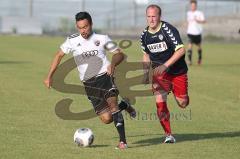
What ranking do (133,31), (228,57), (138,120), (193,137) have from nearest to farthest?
(193,137) → (138,120) → (228,57) → (133,31)

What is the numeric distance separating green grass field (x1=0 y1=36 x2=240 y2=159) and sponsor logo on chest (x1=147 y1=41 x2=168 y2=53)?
150 cm

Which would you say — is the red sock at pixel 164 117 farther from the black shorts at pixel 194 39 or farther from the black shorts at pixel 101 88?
the black shorts at pixel 194 39

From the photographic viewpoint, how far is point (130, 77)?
68.1 ft

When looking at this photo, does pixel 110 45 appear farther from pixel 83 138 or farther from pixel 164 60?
pixel 83 138

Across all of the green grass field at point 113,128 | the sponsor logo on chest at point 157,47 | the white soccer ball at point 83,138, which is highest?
the sponsor logo on chest at point 157,47

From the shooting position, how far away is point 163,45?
10984 millimetres

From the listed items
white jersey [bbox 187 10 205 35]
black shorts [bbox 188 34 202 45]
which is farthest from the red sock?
black shorts [bbox 188 34 202 45]

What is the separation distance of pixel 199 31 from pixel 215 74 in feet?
14.5

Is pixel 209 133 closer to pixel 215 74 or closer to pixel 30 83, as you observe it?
pixel 30 83

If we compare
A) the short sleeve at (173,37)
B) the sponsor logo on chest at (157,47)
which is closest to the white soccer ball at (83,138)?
the sponsor logo on chest at (157,47)

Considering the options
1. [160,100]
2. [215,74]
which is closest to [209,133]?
[160,100]

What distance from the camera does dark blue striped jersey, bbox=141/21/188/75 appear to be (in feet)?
35.6

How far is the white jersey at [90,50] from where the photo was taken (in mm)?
10531

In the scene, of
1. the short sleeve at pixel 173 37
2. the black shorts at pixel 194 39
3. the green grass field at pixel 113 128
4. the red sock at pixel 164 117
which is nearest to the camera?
the green grass field at pixel 113 128
